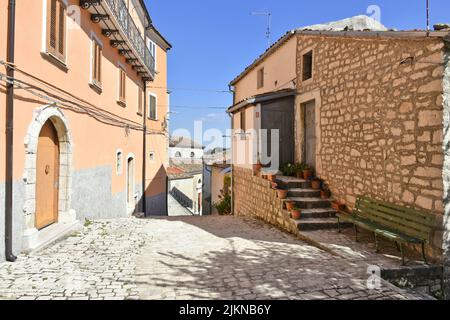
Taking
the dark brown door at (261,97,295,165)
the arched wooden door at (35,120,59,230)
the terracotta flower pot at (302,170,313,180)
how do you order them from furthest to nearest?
the dark brown door at (261,97,295,165), the terracotta flower pot at (302,170,313,180), the arched wooden door at (35,120,59,230)

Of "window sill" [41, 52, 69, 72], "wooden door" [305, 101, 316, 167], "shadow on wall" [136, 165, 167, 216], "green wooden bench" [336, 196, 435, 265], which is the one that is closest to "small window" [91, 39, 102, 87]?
"window sill" [41, 52, 69, 72]

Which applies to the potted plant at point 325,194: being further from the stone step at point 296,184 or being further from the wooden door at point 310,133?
the wooden door at point 310,133

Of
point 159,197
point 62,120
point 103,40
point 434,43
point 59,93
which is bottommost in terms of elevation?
point 159,197

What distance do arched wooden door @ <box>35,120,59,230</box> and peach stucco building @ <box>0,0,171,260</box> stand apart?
21mm

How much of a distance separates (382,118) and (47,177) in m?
7.12

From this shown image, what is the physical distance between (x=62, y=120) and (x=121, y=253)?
126 inches

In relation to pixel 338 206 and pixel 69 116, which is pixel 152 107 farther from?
pixel 338 206

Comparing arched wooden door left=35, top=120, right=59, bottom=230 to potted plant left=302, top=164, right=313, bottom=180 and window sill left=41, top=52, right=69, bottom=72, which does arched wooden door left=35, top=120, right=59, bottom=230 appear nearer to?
window sill left=41, top=52, right=69, bottom=72

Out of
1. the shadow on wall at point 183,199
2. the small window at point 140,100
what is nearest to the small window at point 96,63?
the small window at point 140,100

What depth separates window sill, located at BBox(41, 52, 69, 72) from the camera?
5.78 meters

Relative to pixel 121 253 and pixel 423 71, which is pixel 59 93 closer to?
pixel 121 253

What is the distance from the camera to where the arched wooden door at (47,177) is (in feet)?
19.8
